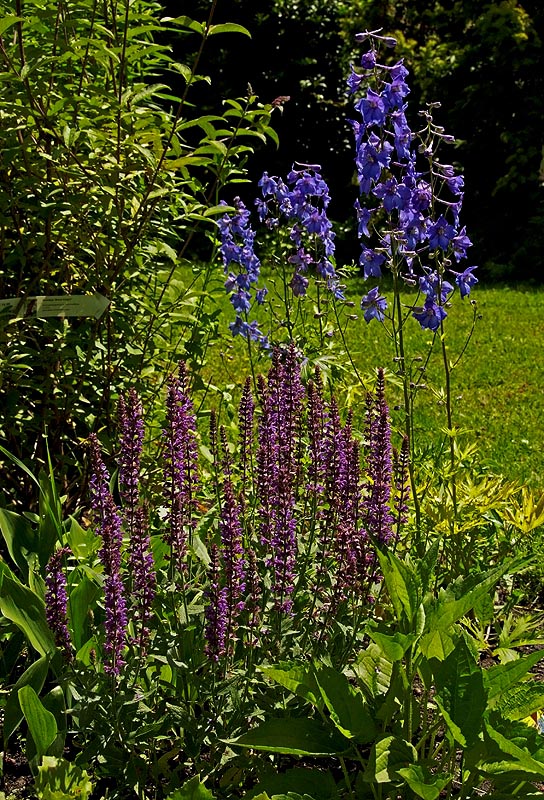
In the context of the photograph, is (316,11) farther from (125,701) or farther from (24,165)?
(125,701)

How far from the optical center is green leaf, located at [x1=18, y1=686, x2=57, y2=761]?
2.06 meters

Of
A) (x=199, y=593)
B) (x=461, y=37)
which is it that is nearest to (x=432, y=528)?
(x=199, y=593)

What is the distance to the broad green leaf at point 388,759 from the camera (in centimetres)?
195

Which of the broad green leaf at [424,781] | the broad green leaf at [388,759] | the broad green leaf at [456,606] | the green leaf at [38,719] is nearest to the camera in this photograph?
the broad green leaf at [424,781]

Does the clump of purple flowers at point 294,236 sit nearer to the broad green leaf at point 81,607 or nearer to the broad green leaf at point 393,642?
the broad green leaf at point 81,607

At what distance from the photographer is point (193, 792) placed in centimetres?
186

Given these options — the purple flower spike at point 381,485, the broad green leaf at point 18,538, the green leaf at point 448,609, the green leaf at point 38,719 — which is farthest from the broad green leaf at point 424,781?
the broad green leaf at point 18,538

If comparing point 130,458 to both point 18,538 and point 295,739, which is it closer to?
point 295,739

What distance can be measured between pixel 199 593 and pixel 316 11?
12071 millimetres

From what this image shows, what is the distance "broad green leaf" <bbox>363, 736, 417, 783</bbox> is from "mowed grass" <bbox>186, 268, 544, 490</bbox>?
1.66 meters

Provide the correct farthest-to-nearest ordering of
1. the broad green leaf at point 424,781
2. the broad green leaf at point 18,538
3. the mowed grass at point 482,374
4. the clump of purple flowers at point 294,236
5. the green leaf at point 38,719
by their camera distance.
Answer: the mowed grass at point 482,374
the clump of purple flowers at point 294,236
the broad green leaf at point 18,538
the green leaf at point 38,719
the broad green leaf at point 424,781

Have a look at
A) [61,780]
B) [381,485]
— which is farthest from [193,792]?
[381,485]

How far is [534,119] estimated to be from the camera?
1120 centimetres

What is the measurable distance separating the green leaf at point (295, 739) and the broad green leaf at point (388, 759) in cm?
11
